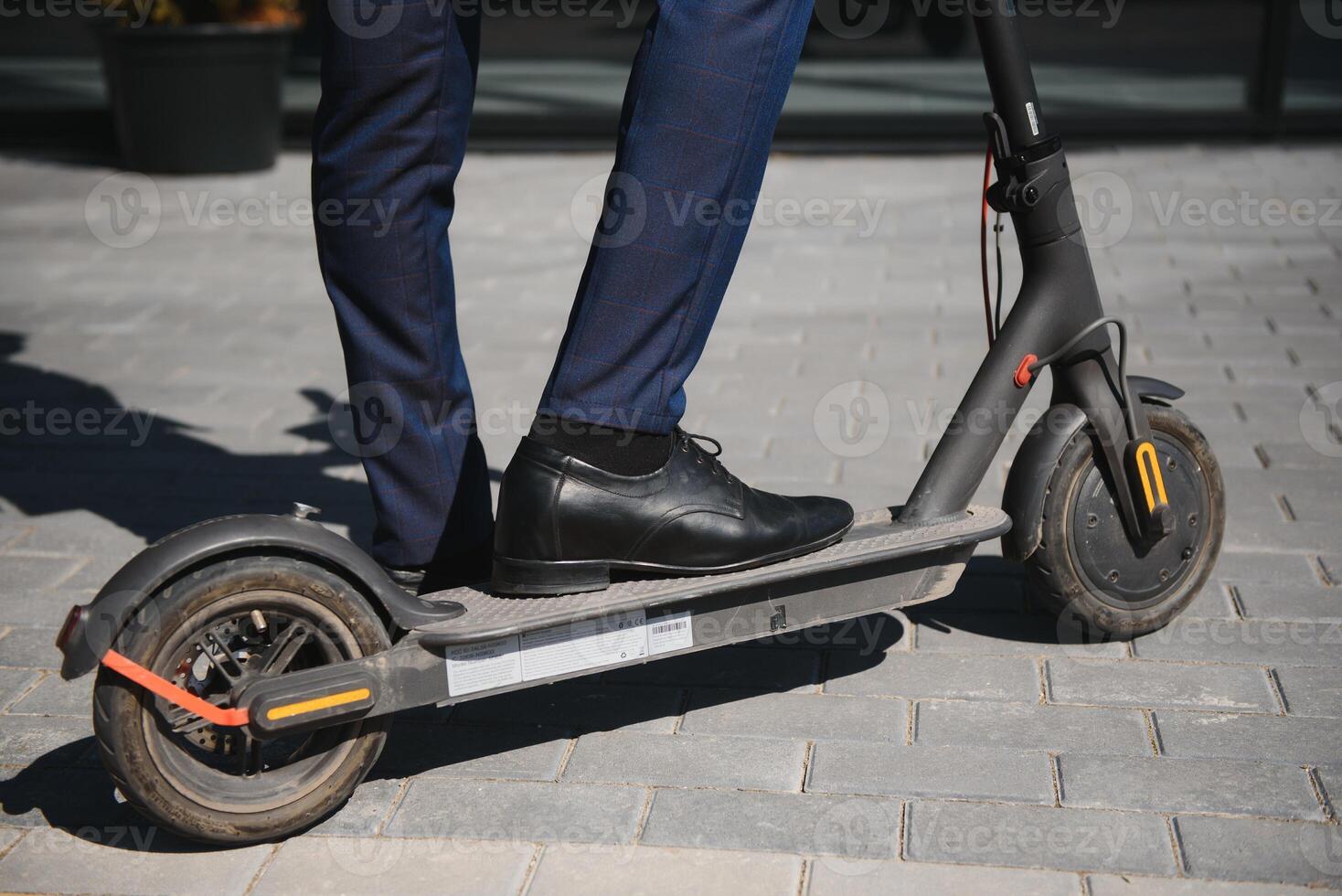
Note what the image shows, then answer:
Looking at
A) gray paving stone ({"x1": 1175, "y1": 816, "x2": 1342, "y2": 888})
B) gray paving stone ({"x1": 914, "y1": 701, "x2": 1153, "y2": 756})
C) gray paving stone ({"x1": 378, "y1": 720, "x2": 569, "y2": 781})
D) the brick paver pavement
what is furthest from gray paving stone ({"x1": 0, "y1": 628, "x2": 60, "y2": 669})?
gray paving stone ({"x1": 1175, "y1": 816, "x2": 1342, "y2": 888})

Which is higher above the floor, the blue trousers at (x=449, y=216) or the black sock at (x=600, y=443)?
the blue trousers at (x=449, y=216)

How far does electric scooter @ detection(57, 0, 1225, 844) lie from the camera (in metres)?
1.97

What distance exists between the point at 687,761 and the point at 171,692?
0.83 metres

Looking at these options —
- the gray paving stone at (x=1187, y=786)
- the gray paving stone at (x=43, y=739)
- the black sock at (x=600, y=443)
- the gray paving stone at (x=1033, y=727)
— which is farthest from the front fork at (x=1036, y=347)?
the gray paving stone at (x=43, y=739)

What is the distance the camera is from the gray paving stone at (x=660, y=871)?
1.95 metres

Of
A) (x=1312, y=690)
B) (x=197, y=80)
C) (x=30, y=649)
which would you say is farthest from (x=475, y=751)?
(x=197, y=80)

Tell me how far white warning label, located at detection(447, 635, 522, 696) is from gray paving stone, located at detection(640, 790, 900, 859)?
0.31 m

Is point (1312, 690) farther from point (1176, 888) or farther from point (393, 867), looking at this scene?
point (393, 867)

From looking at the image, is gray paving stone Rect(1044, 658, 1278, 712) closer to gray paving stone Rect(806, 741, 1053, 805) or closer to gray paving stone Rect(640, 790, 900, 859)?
gray paving stone Rect(806, 741, 1053, 805)

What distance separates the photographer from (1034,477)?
99.3 inches

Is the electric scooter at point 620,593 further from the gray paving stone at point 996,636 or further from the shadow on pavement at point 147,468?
the shadow on pavement at point 147,468

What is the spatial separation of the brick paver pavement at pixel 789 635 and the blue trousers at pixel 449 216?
0.10m

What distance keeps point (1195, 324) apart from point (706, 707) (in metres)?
3.30

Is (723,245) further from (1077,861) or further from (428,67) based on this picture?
(1077,861)
